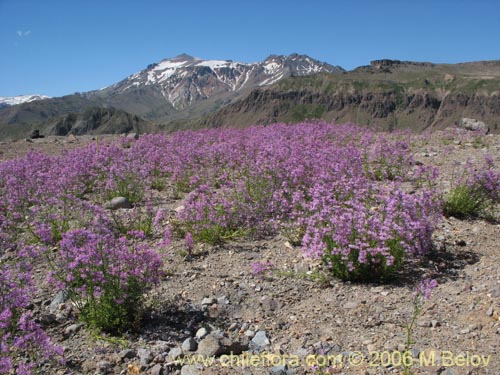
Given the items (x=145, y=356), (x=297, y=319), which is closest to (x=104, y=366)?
(x=145, y=356)

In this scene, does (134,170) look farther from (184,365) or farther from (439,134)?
(439,134)

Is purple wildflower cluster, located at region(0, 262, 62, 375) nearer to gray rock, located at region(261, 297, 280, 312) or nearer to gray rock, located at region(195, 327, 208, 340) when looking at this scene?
gray rock, located at region(195, 327, 208, 340)

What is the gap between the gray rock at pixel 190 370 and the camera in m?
4.59

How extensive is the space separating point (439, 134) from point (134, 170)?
13284 millimetres

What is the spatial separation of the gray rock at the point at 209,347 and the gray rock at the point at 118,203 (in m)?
6.16

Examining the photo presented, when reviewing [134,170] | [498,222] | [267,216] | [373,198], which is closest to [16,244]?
[134,170]

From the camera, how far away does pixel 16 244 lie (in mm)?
8430

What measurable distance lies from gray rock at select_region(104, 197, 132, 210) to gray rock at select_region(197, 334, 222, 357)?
6164 mm

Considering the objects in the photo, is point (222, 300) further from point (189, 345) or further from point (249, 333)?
point (189, 345)

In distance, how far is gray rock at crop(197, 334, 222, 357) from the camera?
4897 mm

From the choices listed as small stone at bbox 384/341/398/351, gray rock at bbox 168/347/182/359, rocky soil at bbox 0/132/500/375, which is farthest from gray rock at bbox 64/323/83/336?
small stone at bbox 384/341/398/351

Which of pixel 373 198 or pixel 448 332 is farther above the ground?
pixel 373 198

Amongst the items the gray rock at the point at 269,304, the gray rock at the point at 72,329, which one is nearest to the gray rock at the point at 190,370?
the gray rock at the point at 269,304

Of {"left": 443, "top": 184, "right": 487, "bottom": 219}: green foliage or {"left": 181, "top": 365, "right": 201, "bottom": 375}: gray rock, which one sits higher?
{"left": 443, "top": 184, "right": 487, "bottom": 219}: green foliage
